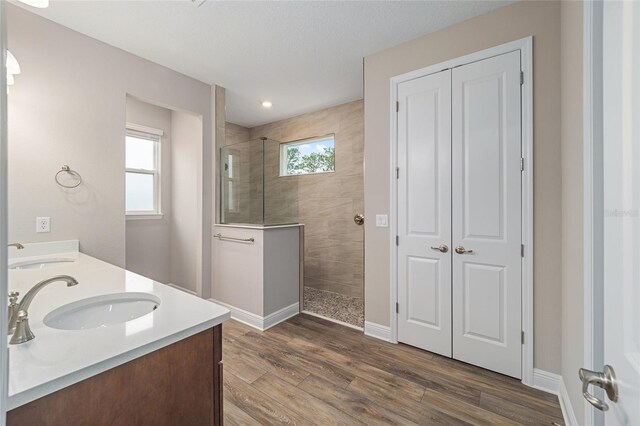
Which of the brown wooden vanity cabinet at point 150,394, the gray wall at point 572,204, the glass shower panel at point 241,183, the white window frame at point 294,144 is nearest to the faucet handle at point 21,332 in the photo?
the brown wooden vanity cabinet at point 150,394

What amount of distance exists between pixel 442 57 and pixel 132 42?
8.69 feet

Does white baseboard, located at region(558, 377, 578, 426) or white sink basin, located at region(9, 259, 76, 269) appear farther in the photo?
white sink basin, located at region(9, 259, 76, 269)

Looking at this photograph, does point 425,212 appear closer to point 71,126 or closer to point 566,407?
point 566,407

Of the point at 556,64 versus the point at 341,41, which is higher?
the point at 341,41

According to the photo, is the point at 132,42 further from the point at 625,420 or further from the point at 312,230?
the point at 625,420

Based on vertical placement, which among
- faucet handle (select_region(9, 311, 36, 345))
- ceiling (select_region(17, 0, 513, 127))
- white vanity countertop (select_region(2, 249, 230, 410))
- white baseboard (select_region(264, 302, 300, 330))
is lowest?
white baseboard (select_region(264, 302, 300, 330))

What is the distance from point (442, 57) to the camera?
2123 mm

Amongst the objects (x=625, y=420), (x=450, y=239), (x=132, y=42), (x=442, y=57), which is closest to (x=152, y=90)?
(x=132, y=42)

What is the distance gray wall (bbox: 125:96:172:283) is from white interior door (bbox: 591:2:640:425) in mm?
4081

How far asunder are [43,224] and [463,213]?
3.21 metres

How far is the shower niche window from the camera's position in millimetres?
2984

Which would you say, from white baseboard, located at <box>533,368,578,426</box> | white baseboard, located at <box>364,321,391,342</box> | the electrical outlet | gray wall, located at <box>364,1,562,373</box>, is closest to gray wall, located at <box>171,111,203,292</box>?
the electrical outlet

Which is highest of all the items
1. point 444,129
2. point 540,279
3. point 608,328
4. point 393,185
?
point 444,129

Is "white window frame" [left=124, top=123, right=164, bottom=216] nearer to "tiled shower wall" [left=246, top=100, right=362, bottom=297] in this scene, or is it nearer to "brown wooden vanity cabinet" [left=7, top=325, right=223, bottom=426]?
"tiled shower wall" [left=246, top=100, right=362, bottom=297]
